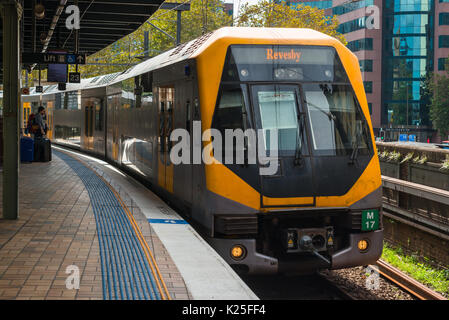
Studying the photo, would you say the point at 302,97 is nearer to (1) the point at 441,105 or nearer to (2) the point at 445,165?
(2) the point at 445,165

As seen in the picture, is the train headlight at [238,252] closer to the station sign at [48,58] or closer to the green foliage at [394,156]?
the station sign at [48,58]

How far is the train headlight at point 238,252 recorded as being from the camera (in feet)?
26.0

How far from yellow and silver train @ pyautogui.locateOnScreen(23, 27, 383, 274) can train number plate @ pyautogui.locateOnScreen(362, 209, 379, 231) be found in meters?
0.01

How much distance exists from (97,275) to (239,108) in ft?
9.45

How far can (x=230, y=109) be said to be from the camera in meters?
8.31

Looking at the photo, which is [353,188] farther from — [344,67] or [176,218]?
[176,218]

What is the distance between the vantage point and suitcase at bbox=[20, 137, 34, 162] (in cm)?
2025

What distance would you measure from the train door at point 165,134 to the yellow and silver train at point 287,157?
150cm

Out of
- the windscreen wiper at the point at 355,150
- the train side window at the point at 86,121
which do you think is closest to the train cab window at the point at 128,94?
the windscreen wiper at the point at 355,150
